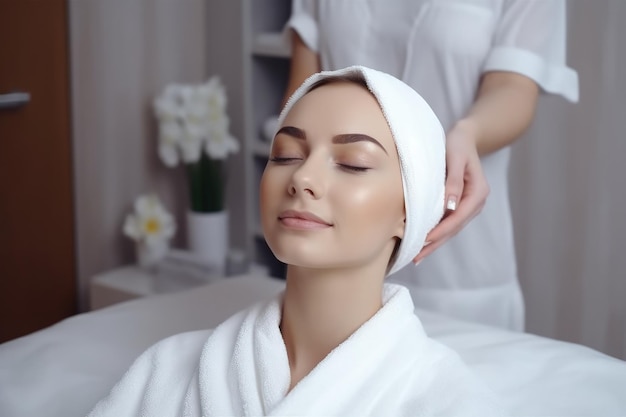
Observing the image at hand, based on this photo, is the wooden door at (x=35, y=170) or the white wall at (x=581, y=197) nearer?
the white wall at (x=581, y=197)

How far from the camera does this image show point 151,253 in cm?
257

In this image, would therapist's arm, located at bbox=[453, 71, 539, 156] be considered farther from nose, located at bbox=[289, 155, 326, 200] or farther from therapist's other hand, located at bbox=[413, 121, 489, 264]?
nose, located at bbox=[289, 155, 326, 200]

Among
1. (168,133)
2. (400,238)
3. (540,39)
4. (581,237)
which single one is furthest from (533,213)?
(400,238)

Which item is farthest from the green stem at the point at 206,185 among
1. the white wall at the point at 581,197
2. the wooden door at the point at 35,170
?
the white wall at the point at 581,197

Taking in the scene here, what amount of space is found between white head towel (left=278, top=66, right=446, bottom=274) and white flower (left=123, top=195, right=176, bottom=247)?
5.10 feet

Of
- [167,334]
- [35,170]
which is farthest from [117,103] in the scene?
[167,334]

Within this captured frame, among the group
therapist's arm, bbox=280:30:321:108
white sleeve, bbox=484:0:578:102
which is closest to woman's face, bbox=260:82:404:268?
white sleeve, bbox=484:0:578:102

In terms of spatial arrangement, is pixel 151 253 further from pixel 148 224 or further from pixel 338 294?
pixel 338 294

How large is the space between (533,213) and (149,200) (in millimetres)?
1180

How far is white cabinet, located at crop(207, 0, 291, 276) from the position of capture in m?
2.79

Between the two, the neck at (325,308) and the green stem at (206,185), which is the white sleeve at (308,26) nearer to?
the neck at (325,308)

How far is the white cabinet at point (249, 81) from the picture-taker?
279 centimetres

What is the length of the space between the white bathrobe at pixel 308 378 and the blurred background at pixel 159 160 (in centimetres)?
104

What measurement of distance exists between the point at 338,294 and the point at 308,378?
125 mm
